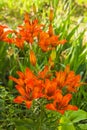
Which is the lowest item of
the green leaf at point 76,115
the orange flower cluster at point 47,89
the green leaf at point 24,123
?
the green leaf at point 76,115


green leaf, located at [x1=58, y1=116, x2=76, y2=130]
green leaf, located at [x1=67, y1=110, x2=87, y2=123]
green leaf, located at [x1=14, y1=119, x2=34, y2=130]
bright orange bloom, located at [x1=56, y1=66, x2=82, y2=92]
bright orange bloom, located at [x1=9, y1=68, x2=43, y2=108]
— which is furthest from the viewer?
green leaf, located at [x1=67, y1=110, x2=87, y2=123]

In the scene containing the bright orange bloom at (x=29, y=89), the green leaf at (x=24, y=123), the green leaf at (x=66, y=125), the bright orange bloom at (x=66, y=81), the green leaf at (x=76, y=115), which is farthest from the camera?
the green leaf at (x=76, y=115)

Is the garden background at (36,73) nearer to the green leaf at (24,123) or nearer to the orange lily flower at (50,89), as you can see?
the green leaf at (24,123)

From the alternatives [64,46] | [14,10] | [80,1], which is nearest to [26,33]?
[64,46]

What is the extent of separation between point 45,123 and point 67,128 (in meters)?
0.21

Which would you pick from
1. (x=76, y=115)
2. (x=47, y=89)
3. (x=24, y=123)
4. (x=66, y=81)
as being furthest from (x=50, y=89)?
(x=76, y=115)

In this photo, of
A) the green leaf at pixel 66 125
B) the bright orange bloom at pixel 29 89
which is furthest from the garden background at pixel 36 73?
the bright orange bloom at pixel 29 89

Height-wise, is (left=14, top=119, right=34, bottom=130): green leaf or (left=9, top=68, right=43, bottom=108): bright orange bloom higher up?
(left=9, top=68, right=43, bottom=108): bright orange bloom

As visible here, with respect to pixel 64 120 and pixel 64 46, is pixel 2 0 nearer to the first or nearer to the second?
pixel 64 46

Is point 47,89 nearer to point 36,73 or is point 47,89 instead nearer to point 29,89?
point 29,89

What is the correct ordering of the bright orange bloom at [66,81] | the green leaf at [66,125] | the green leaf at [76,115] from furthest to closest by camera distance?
1. the green leaf at [76,115]
2. the green leaf at [66,125]
3. the bright orange bloom at [66,81]

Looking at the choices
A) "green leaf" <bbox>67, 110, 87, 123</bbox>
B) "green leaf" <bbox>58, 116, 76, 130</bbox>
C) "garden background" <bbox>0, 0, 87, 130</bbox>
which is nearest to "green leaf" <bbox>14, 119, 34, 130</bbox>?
"garden background" <bbox>0, 0, 87, 130</bbox>

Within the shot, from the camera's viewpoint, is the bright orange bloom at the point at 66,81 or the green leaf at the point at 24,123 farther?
the green leaf at the point at 24,123

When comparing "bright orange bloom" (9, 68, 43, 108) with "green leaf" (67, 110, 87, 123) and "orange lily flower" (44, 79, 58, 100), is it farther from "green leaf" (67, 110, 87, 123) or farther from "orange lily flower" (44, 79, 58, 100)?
"green leaf" (67, 110, 87, 123)
